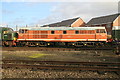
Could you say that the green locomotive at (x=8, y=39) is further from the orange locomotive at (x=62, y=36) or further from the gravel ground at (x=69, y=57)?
the gravel ground at (x=69, y=57)

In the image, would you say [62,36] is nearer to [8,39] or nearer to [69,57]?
[8,39]

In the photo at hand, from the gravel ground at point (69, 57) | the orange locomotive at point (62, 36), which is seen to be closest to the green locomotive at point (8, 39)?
the orange locomotive at point (62, 36)

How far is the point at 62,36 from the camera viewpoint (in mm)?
20359

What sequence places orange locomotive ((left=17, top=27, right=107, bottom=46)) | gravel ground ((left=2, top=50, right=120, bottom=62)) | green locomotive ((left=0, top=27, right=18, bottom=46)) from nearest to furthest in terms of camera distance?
gravel ground ((left=2, top=50, right=120, bottom=62)), orange locomotive ((left=17, top=27, right=107, bottom=46)), green locomotive ((left=0, top=27, right=18, bottom=46))

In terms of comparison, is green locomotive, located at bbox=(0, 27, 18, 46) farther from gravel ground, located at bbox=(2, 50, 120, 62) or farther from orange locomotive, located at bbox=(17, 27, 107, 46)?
gravel ground, located at bbox=(2, 50, 120, 62)

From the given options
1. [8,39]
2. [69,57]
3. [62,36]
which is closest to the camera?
[69,57]

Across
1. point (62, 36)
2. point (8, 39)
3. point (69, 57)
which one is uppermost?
point (62, 36)

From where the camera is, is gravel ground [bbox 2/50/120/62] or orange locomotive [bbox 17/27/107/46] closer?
gravel ground [bbox 2/50/120/62]

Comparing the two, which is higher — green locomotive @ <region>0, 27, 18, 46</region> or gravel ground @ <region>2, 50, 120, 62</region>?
green locomotive @ <region>0, 27, 18, 46</region>

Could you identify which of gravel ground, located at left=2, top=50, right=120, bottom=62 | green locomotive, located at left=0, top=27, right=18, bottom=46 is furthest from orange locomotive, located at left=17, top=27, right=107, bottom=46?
gravel ground, located at left=2, top=50, right=120, bottom=62

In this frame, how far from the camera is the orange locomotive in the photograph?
19906mm

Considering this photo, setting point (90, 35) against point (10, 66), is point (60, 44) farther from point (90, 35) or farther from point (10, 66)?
point (10, 66)

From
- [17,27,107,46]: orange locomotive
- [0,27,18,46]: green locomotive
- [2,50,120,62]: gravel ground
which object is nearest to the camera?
[2,50,120,62]: gravel ground

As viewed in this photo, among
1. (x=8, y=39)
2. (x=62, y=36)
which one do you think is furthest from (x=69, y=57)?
(x=8, y=39)
